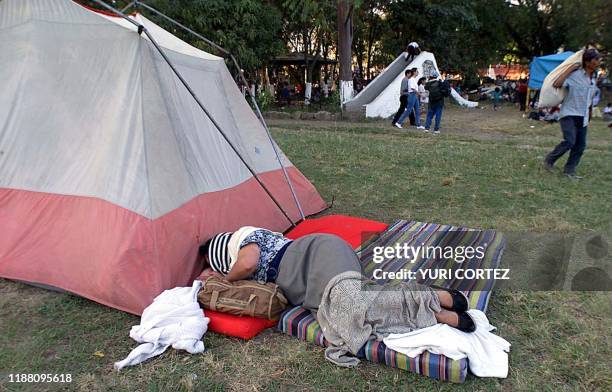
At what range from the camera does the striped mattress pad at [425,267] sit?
2.44 meters

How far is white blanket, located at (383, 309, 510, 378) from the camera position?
2.45 metres

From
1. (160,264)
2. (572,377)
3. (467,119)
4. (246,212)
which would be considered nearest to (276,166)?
(246,212)

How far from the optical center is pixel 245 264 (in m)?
2.97

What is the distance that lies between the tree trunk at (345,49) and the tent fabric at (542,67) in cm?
721

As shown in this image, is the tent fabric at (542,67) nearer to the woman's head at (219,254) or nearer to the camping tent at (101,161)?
the camping tent at (101,161)

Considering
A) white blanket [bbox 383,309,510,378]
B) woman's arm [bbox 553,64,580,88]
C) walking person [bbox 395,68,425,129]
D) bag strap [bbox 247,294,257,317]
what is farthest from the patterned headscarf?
walking person [bbox 395,68,425,129]

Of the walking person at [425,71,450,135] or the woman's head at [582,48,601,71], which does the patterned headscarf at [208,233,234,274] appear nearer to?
the woman's head at [582,48,601,71]

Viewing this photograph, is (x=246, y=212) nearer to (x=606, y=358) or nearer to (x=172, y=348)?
(x=172, y=348)

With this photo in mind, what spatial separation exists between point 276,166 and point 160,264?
2072 millimetres

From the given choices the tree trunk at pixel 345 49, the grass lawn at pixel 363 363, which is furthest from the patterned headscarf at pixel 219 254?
the tree trunk at pixel 345 49

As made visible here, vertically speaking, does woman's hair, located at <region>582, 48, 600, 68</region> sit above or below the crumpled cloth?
above

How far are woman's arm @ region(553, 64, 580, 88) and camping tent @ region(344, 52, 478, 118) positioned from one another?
26.4ft

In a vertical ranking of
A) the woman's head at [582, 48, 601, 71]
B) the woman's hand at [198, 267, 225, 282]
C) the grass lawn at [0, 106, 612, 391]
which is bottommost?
the grass lawn at [0, 106, 612, 391]

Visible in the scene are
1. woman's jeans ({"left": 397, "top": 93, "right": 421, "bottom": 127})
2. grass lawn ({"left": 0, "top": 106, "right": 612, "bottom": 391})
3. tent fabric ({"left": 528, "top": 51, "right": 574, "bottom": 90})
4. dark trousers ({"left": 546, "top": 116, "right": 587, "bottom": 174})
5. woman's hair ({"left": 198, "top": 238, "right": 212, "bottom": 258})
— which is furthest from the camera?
tent fabric ({"left": 528, "top": 51, "right": 574, "bottom": 90})
